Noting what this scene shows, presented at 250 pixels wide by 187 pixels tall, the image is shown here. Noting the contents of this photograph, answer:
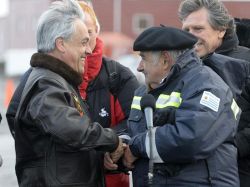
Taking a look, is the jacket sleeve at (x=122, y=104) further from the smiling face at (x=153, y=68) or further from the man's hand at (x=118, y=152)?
the smiling face at (x=153, y=68)

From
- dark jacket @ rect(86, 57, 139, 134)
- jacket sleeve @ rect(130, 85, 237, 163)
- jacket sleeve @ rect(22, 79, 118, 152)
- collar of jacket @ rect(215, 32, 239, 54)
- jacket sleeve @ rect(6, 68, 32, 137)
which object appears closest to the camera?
jacket sleeve @ rect(130, 85, 237, 163)

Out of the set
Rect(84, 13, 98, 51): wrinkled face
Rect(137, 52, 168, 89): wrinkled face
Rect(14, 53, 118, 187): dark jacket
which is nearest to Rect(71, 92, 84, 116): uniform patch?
Rect(14, 53, 118, 187): dark jacket

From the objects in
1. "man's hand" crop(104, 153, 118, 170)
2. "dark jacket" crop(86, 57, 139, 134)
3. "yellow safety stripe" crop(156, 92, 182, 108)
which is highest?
"yellow safety stripe" crop(156, 92, 182, 108)

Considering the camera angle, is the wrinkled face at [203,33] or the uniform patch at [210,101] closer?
the uniform patch at [210,101]

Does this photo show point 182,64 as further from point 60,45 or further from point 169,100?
point 60,45

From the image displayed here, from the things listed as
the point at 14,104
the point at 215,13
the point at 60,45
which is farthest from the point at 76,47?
the point at 215,13

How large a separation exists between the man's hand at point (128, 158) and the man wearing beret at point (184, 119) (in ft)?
0.21

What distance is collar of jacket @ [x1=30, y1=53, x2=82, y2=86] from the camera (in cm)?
386

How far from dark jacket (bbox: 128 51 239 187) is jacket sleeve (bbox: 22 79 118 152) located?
0.24 metres

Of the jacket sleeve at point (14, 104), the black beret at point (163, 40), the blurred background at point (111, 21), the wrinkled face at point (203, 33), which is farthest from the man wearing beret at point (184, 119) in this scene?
the blurred background at point (111, 21)

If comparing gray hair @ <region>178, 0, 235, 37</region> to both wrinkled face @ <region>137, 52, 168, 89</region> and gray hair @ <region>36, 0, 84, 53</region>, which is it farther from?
gray hair @ <region>36, 0, 84, 53</region>

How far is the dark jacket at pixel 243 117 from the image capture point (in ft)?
13.6

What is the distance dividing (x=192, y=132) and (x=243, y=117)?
32.2 inches

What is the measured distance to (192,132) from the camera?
138 inches
